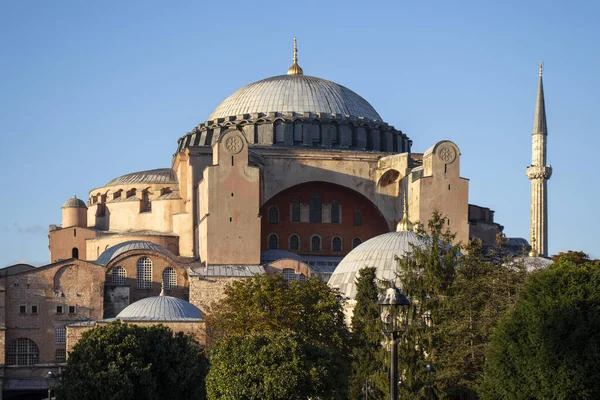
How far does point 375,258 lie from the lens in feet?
153

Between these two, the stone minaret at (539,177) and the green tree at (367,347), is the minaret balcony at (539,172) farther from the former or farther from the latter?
the green tree at (367,347)

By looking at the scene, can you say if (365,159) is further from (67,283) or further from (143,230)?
(67,283)

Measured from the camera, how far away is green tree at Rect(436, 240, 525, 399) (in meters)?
35.8

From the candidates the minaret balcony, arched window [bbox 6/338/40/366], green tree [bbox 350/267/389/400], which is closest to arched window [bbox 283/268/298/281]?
arched window [bbox 6/338/40/366]

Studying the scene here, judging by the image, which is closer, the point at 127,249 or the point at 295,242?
the point at 127,249

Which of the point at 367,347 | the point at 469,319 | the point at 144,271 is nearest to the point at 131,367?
the point at 367,347

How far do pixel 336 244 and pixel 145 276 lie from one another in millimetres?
9338

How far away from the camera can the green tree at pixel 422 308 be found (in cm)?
3475

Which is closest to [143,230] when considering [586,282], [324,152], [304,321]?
[324,152]

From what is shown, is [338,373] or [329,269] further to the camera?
[329,269]

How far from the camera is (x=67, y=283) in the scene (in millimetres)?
49125

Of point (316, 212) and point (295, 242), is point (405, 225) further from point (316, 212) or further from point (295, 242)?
point (295, 242)

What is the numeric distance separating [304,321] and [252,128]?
19463mm

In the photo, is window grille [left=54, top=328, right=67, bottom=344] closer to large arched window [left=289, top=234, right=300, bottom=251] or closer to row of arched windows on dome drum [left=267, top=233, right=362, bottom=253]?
row of arched windows on dome drum [left=267, top=233, right=362, bottom=253]
